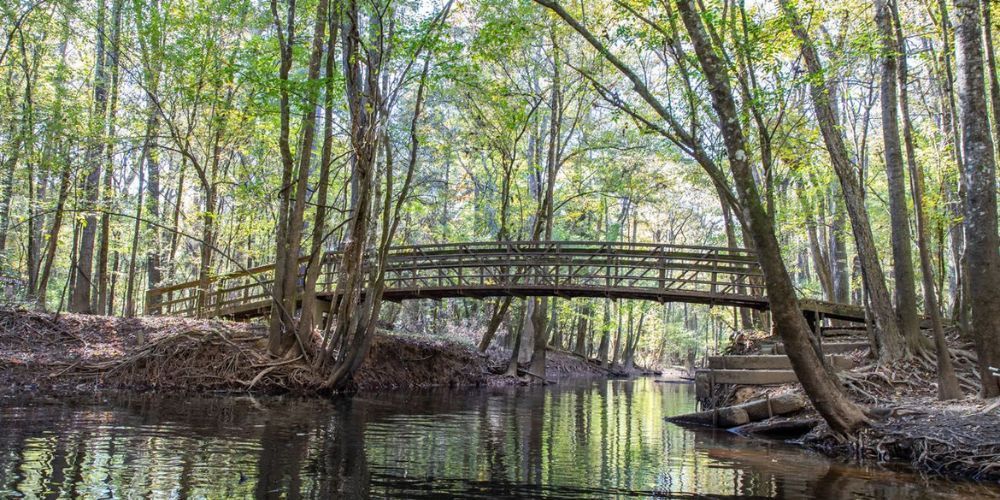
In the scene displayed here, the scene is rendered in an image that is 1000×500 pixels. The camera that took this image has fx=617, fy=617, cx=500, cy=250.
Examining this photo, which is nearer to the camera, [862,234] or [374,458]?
[374,458]

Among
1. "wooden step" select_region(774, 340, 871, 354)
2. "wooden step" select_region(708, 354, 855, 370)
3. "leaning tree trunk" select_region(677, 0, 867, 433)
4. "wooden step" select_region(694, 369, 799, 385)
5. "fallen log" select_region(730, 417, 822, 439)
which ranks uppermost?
"leaning tree trunk" select_region(677, 0, 867, 433)

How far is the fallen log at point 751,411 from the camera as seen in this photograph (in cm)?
989

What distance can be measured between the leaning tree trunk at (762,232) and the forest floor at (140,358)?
29.7 feet

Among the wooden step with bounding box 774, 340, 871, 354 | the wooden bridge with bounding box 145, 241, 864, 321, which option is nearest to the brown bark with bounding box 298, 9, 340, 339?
the wooden bridge with bounding box 145, 241, 864, 321

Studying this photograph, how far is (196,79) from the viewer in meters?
16.2

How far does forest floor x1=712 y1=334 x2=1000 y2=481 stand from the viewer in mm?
6660

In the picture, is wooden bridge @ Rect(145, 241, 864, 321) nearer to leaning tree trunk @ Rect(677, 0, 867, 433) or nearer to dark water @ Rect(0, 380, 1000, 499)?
dark water @ Rect(0, 380, 1000, 499)

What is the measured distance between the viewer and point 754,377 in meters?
11.1

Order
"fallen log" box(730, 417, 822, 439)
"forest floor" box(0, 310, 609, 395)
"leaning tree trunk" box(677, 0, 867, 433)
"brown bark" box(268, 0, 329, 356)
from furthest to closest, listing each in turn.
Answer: "brown bark" box(268, 0, 329, 356), "forest floor" box(0, 310, 609, 395), "fallen log" box(730, 417, 822, 439), "leaning tree trunk" box(677, 0, 867, 433)

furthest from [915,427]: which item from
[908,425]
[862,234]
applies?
[862,234]

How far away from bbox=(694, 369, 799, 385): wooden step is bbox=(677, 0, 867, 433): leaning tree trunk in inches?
145

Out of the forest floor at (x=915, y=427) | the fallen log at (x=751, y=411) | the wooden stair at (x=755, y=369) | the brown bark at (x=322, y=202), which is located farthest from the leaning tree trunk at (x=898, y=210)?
the brown bark at (x=322, y=202)

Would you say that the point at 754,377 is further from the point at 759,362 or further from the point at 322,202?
the point at 322,202

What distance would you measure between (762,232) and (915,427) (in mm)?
3146
